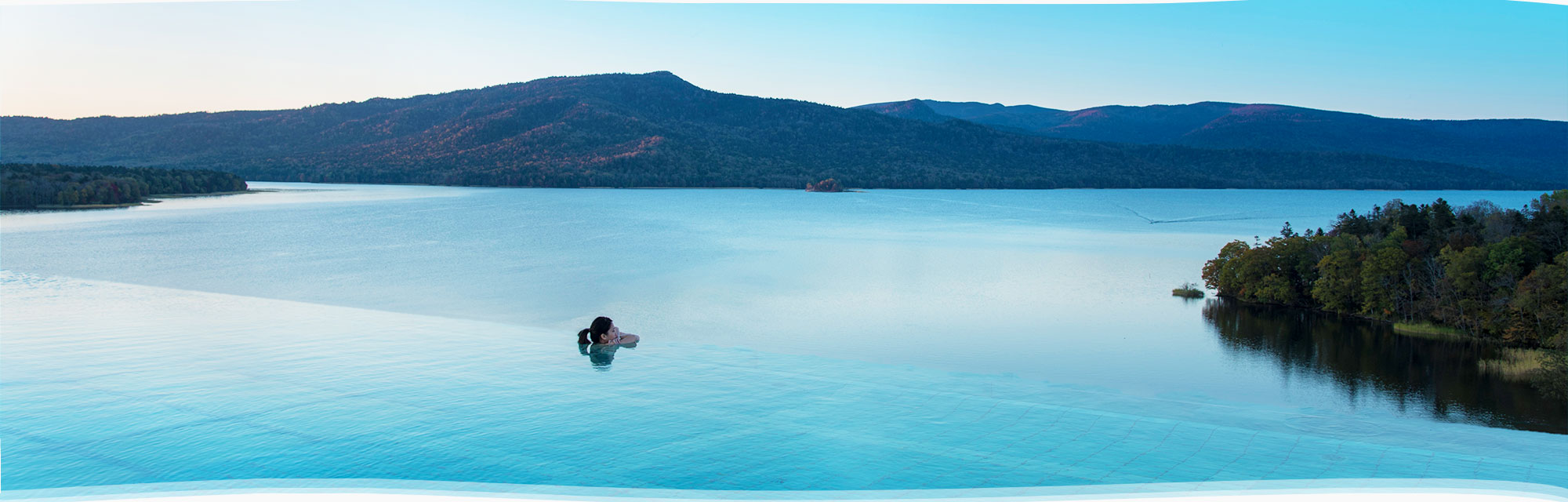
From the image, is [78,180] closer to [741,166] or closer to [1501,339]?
[741,166]

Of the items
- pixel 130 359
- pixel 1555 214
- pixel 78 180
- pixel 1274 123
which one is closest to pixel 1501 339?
pixel 1555 214

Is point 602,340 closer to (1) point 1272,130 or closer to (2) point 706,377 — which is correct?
(2) point 706,377

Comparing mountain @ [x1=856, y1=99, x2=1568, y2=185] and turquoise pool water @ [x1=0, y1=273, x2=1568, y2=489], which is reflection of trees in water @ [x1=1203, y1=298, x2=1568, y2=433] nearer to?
turquoise pool water @ [x1=0, y1=273, x2=1568, y2=489]

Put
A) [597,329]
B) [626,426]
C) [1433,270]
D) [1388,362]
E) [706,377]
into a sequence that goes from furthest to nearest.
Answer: [1433,270] < [1388,362] < [597,329] < [706,377] < [626,426]

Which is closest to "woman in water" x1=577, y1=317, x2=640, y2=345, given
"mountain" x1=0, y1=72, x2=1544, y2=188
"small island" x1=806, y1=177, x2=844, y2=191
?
"mountain" x1=0, y1=72, x2=1544, y2=188

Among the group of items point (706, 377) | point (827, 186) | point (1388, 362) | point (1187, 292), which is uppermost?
point (827, 186)

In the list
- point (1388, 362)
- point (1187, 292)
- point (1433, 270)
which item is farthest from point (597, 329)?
point (1433, 270)

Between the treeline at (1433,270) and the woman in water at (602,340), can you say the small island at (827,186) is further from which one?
the woman in water at (602,340)
